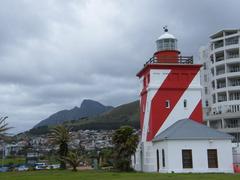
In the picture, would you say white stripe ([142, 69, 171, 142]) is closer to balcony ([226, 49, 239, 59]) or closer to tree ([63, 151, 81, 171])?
tree ([63, 151, 81, 171])

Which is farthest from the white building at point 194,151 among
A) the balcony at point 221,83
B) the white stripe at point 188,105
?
the balcony at point 221,83

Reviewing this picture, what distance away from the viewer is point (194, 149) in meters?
38.2

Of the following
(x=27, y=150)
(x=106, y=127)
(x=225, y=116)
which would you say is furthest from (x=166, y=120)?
(x=106, y=127)

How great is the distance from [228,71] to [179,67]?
39.7m

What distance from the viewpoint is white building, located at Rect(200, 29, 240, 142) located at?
256 ft

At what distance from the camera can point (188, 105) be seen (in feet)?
142

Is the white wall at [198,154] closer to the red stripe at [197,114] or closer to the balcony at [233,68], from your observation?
the red stripe at [197,114]

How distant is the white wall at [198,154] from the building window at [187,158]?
0.26 metres

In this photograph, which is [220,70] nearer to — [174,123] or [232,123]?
[232,123]

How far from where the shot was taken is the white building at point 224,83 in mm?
78125

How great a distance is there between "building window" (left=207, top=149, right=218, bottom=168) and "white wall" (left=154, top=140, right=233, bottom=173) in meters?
0.26

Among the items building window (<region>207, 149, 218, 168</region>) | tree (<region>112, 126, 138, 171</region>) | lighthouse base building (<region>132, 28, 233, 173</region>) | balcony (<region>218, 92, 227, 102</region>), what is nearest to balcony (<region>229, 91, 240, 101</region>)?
balcony (<region>218, 92, 227, 102</region>)

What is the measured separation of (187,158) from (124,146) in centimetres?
666

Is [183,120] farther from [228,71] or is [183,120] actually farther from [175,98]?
[228,71]
